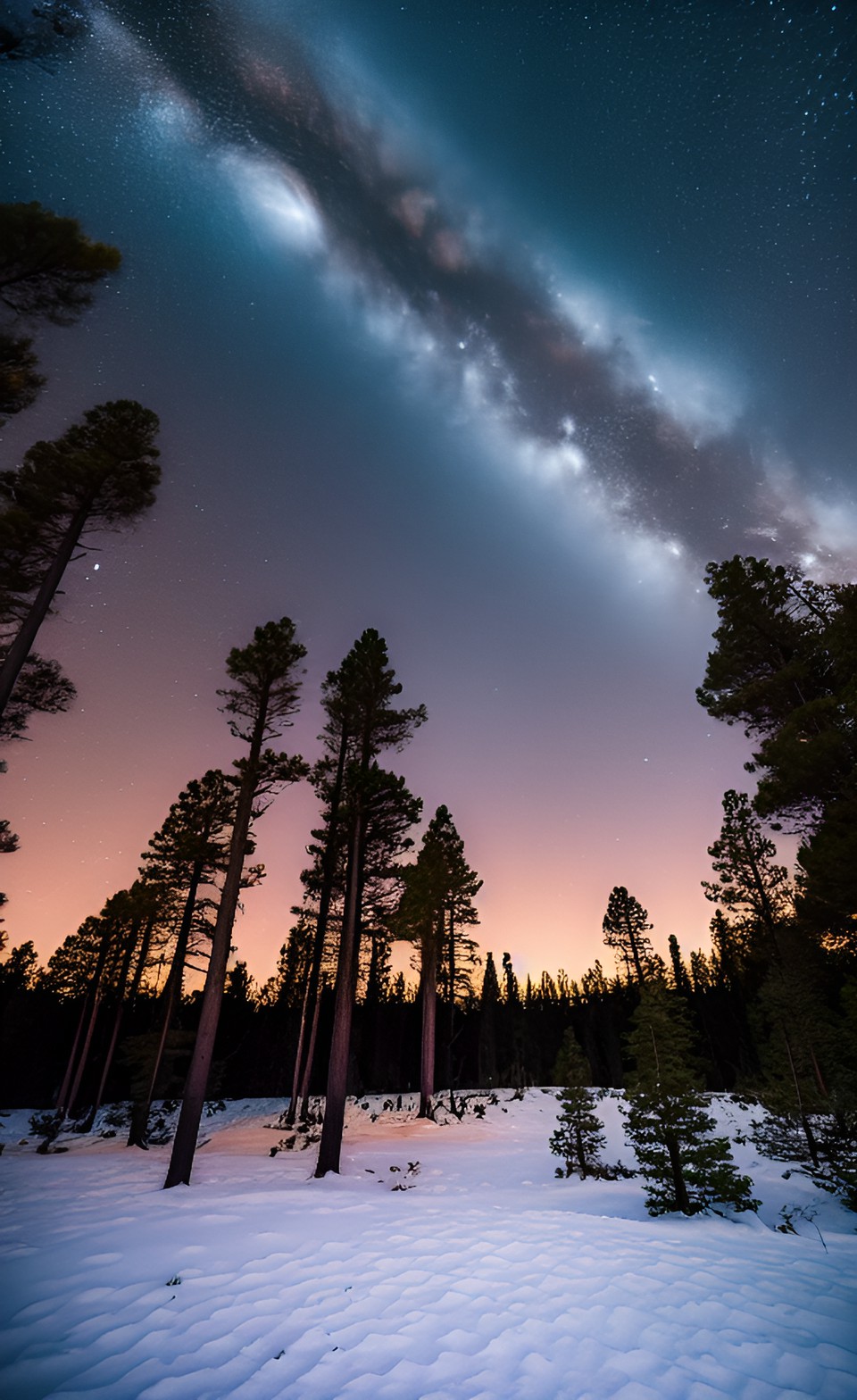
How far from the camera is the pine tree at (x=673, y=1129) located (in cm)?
1001

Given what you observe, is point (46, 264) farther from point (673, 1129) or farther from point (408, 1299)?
point (673, 1129)

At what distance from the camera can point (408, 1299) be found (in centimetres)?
543

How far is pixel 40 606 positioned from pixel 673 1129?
1835 centimetres

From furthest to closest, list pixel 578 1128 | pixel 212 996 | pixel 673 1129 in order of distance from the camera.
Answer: pixel 578 1128 < pixel 212 996 < pixel 673 1129

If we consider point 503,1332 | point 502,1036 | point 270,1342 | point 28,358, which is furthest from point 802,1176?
point 502,1036

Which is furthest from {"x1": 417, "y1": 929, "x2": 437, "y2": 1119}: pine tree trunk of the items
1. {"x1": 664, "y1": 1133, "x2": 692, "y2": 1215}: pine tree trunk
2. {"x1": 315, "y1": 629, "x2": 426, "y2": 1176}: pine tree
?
{"x1": 664, "y1": 1133, "x2": 692, "y2": 1215}: pine tree trunk

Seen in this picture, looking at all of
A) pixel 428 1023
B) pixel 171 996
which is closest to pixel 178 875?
pixel 171 996

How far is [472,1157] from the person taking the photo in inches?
669

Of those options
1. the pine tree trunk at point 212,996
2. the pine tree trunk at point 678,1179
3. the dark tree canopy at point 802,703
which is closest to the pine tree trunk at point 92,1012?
the pine tree trunk at point 212,996

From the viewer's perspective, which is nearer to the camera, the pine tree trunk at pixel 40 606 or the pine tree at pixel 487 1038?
the pine tree trunk at pixel 40 606

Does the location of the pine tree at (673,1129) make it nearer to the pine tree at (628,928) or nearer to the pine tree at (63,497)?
the pine tree at (63,497)

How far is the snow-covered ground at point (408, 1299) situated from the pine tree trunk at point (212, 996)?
0.92 m

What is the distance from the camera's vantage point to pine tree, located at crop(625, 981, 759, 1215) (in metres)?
10.0

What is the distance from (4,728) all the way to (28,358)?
817 cm
